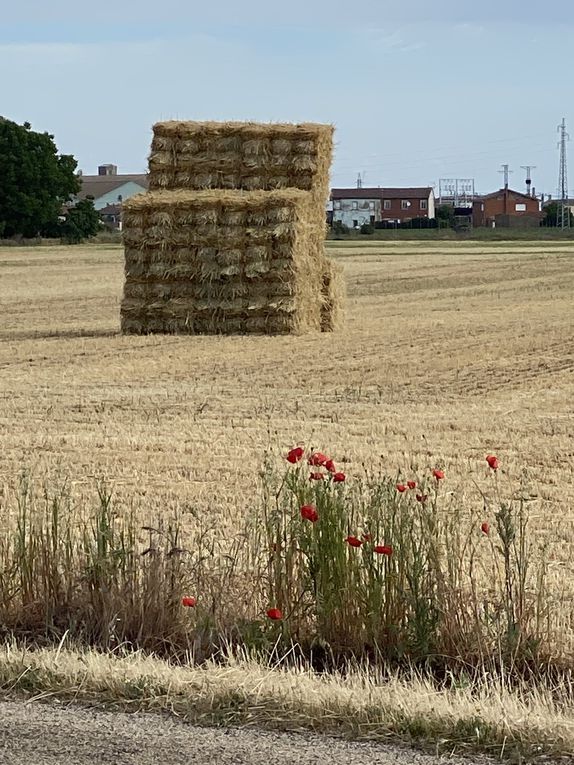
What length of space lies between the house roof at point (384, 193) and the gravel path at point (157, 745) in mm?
143376

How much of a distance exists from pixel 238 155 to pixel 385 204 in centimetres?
13024

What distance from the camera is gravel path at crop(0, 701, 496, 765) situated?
13.8ft

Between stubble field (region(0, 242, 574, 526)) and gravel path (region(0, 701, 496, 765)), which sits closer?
gravel path (region(0, 701, 496, 765))

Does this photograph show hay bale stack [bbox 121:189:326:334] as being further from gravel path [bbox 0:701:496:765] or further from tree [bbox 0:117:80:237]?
tree [bbox 0:117:80:237]

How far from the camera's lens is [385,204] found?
149m

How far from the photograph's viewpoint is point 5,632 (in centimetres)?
570

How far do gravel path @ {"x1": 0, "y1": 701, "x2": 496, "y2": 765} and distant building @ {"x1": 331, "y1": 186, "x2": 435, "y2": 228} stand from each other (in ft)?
463

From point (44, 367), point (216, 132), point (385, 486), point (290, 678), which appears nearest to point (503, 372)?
point (44, 367)

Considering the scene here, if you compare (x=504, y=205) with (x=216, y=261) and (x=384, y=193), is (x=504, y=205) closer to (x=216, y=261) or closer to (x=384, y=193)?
(x=384, y=193)

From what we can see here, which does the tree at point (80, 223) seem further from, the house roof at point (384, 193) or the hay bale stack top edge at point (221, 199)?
the house roof at point (384, 193)

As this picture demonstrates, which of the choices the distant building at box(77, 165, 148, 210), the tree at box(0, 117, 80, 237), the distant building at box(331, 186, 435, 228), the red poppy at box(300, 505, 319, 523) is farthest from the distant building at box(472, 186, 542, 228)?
the red poppy at box(300, 505, 319, 523)

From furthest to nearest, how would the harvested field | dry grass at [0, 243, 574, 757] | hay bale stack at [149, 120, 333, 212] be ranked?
1. hay bale stack at [149, 120, 333, 212]
2. the harvested field
3. dry grass at [0, 243, 574, 757]

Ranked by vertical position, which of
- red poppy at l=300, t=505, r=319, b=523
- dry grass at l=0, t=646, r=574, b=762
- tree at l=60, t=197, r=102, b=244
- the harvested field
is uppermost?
tree at l=60, t=197, r=102, b=244

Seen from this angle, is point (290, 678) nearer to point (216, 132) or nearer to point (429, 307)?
point (216, 132)
